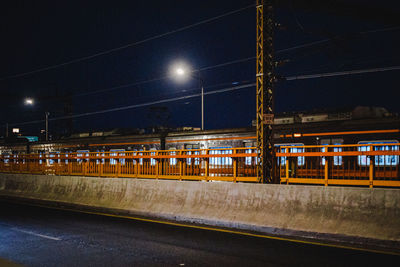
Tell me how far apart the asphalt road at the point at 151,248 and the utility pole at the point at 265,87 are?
2.48 metres

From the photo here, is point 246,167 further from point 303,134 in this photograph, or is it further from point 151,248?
point 151,248

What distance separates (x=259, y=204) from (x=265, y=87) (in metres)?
3.12

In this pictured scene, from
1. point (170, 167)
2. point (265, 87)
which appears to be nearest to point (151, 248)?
point (265, 87)

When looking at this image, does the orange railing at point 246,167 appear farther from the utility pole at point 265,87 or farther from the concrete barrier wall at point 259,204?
the concrete barrier wall at point 259,204

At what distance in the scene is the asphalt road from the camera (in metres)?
6.82

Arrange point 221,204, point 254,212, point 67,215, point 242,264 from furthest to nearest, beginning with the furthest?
point 67,215
point 221,204
point 254,212
point 242,264

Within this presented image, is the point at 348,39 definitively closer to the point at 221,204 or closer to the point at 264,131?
the point at 264,131

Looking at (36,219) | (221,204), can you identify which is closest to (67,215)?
(36,219)

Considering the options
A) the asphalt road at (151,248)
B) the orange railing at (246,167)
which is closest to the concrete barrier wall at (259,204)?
the orange railing at (246,167)

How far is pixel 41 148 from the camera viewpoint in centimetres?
3447

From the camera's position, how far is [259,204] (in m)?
10.2

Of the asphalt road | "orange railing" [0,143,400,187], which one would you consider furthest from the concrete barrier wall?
the asphalt road

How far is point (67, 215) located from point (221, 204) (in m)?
5.03

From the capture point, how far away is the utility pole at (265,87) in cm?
1104
